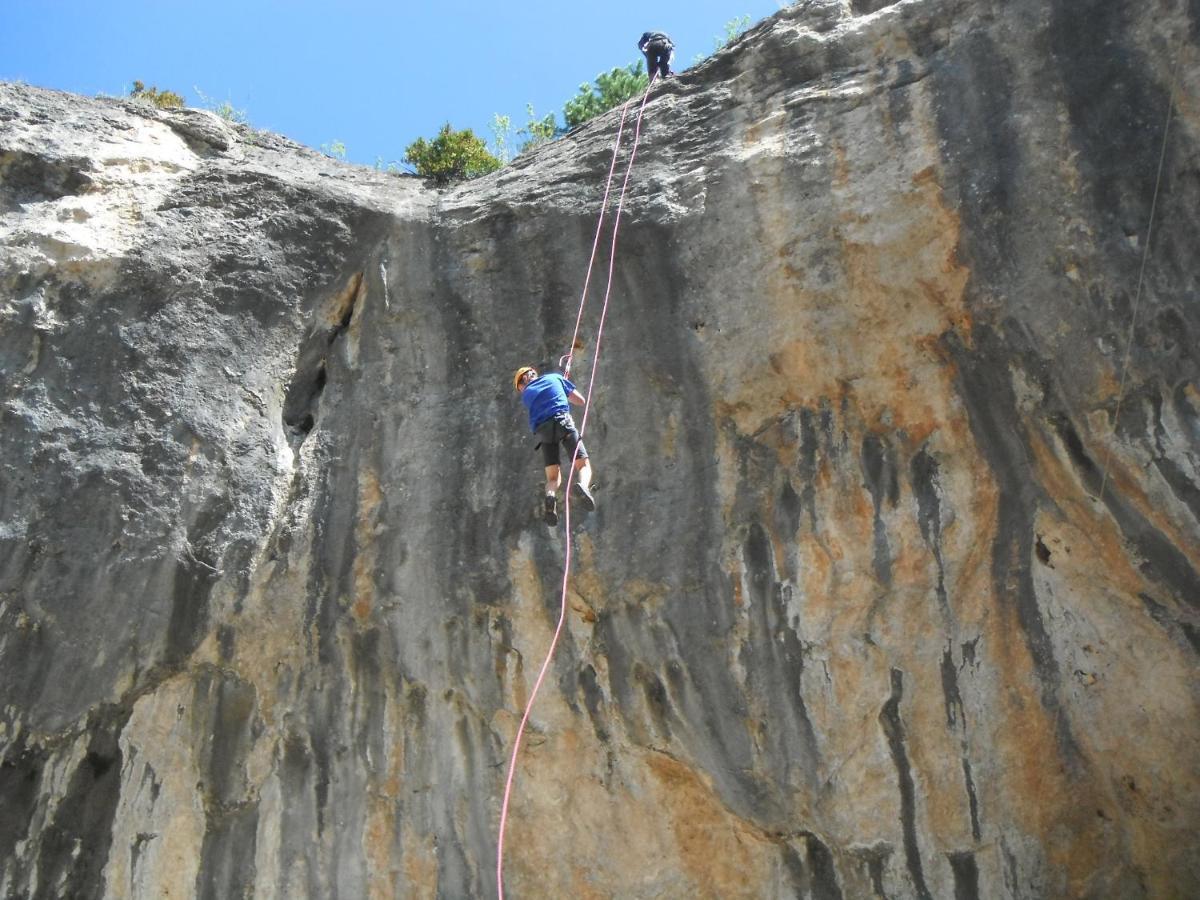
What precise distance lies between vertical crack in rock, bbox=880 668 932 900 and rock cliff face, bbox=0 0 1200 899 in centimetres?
2

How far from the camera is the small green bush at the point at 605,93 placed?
1537 cm

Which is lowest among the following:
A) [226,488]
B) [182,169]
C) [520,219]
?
[226,488]

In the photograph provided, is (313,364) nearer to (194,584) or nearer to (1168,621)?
(194,584)

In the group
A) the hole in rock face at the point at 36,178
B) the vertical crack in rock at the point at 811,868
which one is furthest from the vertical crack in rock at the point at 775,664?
the hole in rock face at the point at 36,178

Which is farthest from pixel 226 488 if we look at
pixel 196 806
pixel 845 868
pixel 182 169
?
pixel 845 868

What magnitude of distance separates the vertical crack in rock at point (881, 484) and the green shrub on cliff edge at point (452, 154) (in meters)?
6.19

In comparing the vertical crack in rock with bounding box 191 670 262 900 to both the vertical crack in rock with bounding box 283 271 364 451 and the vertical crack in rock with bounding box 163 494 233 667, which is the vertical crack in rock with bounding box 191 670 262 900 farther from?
the vertical crack in rock with bounding box 283 271 364 451

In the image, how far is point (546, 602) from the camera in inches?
289

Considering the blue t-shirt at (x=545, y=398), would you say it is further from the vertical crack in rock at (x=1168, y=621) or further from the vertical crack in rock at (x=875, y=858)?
the vertical crack in rock at (x=1168, y=621)

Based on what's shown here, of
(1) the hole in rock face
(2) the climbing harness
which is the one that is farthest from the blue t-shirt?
(1) the hole in rock face

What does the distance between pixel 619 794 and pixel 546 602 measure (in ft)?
4.18

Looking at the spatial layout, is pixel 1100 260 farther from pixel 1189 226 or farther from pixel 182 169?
pixel 182 169

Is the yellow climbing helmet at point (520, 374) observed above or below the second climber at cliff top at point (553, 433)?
above

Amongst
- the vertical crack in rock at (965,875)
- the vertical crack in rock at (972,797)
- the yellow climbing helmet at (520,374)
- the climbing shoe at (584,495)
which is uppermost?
the yellow climbing helmet at (520,374)
